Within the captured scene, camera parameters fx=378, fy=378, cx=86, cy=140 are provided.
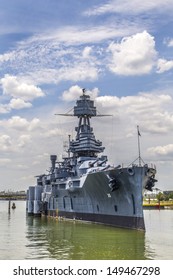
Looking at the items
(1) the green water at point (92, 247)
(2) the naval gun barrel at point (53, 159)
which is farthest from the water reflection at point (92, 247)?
(2) the naval gun barrel at point (53, 159)

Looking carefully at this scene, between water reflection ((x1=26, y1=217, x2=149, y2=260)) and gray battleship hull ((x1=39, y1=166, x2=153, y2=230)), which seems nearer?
water reflection ((x1=26, y1=217, x2=149, y2=260))

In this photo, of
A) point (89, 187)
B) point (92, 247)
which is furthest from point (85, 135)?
point (92, 247)

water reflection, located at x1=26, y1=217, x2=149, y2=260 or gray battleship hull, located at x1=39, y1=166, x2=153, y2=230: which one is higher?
gray battleship hull, located at x1=39, y1=166, x2=153, y2=230

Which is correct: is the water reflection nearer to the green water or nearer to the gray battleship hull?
the green water

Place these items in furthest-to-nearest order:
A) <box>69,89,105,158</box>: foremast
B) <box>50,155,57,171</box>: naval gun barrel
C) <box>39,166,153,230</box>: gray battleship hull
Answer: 1. <box>50,155,57,171</box>: naval gun barrel
2. <box>69,89,105,158</box>: foremast
3. <box>39,166,153,230</box>: gray battleship hull

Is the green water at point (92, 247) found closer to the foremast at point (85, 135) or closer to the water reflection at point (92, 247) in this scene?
the water reflection at point (92, 247)

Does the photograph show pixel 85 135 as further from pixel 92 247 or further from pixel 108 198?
pixel 92 247

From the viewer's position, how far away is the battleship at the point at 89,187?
3394cm

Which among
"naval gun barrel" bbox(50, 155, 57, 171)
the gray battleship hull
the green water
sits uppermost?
"naval gun barrel" bbox(50, 155, 57, 171)

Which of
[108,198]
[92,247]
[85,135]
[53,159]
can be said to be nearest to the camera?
[92,247]

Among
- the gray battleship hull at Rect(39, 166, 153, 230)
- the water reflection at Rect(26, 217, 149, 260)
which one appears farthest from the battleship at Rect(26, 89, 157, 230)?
the water reflection at Rect(26, 217, 149, 260)

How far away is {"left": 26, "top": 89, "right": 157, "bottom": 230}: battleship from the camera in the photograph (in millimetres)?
33938

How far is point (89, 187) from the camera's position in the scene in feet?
134
